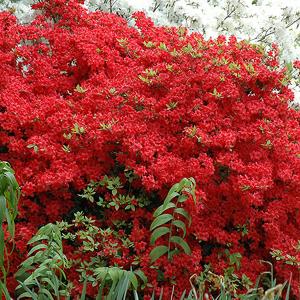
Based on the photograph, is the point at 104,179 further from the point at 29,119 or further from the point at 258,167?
the point at 258,167

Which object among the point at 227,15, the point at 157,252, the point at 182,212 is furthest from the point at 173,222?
the point at 227,15

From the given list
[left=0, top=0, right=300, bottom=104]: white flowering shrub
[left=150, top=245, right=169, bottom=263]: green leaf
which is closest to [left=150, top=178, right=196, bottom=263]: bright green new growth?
[left=150, top=245, right=169, bottom=263]: green leaf

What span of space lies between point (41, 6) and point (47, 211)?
187 cm

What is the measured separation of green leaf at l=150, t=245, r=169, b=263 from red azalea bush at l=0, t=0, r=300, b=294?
0.10 meters

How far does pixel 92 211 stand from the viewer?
362 centimetres

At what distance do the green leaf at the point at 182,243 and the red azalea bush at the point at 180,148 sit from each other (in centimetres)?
12

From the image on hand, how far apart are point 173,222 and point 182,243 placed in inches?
5.4

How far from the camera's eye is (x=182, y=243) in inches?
121

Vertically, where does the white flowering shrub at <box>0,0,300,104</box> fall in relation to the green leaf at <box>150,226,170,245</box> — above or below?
above

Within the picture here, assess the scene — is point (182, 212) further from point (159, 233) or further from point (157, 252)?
point (157, 252)

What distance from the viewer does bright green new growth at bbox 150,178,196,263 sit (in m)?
2.87

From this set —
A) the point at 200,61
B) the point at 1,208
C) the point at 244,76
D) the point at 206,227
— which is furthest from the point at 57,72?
the point at 1,208

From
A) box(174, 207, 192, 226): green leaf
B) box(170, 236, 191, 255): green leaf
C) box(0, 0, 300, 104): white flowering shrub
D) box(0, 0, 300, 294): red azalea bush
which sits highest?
box(0, 0, 300, 104): white flowering shrub

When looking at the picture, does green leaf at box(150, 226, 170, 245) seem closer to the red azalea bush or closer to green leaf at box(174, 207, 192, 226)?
green leaf at box(174, 207, 192, 226)
